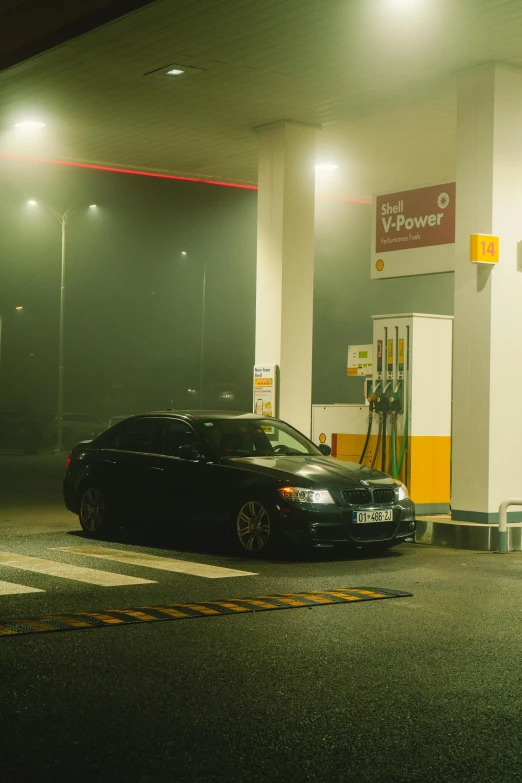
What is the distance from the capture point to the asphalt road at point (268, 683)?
189 inches

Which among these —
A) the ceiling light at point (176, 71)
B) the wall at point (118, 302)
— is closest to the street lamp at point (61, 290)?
the wall at point (118, 302)

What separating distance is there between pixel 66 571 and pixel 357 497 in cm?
288

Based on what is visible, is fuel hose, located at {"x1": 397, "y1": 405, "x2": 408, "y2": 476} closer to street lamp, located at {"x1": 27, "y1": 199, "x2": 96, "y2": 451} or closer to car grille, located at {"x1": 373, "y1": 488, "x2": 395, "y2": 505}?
car grille, located at {"x1": 373, "y1": 488, "x2": 395, "y2": 505}

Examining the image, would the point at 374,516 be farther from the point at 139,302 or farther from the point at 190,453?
the point at 139,302

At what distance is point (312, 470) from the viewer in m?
11.7

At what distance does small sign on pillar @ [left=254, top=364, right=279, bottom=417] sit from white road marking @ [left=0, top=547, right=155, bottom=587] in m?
5.77

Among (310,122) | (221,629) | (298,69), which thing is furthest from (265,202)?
(221,629)

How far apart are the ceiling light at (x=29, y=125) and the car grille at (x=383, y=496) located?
27.8 ft

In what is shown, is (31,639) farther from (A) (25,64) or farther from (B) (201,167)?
(B) (201,167)

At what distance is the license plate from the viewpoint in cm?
1145

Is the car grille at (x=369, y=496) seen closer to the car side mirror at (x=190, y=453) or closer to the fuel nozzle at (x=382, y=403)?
the car side mirror at (x=190, y=453)

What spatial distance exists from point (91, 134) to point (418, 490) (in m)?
7.47

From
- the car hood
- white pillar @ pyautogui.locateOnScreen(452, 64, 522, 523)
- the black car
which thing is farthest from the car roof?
white pillar @ pyautogui.locateOnScreen(452, 64, 522, 523)

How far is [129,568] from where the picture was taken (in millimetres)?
10812
